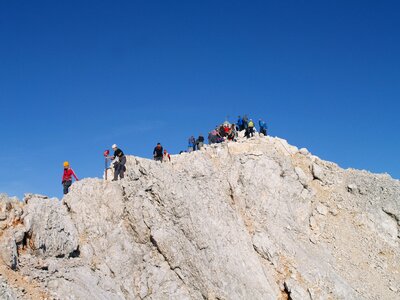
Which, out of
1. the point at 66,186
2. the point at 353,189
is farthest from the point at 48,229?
the point at 353,189

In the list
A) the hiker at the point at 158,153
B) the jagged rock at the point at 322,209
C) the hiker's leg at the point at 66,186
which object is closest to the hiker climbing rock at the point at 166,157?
the hiker at the point at 158,153

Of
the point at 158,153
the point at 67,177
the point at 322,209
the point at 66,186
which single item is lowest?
the point at 322,209

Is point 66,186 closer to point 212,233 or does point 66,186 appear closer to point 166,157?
point 166,157

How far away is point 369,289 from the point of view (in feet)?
88.3

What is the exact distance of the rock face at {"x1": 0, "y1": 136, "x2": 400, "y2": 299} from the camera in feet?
68.4

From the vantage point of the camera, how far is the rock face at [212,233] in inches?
821

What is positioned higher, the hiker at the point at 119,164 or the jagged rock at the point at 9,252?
the hiker at the point at 119,164

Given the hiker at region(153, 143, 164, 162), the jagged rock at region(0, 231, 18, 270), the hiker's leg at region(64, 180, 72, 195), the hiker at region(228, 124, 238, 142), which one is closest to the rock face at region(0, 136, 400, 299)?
the jagged rock at region(0, 231, 18, 270)

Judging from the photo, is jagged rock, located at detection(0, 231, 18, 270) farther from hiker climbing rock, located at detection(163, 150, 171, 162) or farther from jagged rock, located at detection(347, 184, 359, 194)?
jagged rock, located at detection(347, 184, 359, 194)

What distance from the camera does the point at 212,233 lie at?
81.1 ft

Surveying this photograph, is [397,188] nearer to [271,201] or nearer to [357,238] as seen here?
[357,238]

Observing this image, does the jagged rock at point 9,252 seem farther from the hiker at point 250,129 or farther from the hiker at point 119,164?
the hiker at point 250,129

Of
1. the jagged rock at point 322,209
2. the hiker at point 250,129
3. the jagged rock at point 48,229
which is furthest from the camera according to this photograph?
the hiker at point 250,129

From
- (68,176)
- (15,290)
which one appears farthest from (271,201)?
(15,290)
